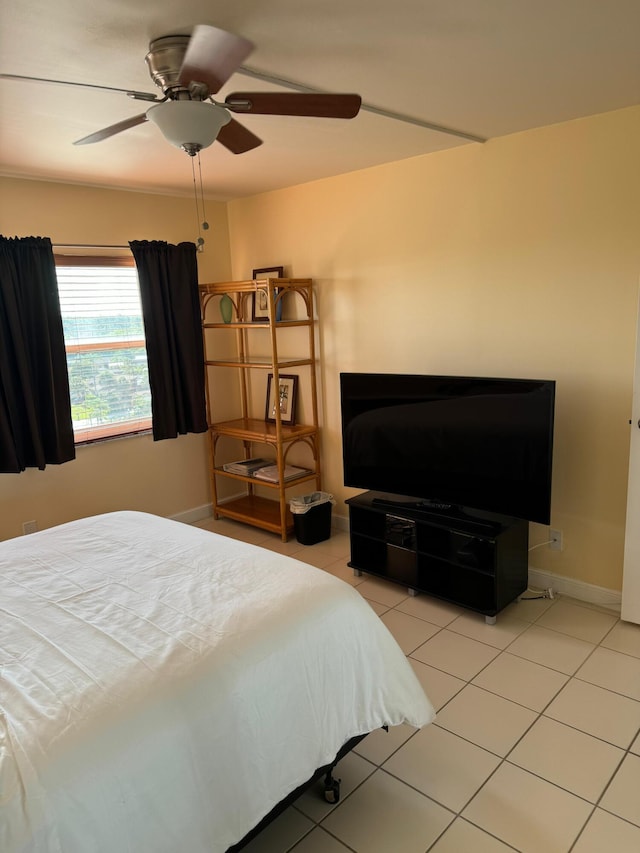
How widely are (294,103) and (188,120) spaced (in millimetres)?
316

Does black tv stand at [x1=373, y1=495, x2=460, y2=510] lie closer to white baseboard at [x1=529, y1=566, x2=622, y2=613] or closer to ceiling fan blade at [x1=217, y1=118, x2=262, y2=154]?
white baseboard at [x1=529, y1=566, x2=622, y2=613]

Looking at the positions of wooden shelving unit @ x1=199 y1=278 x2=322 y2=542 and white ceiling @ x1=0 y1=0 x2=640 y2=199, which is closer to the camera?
white ceiling @ x1=0 y1=0 x2=640 y2=199

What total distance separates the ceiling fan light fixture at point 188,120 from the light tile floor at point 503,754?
84.8 inches

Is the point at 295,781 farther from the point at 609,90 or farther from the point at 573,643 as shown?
the point at 609,90

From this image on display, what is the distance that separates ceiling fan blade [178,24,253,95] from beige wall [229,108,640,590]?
1896mm

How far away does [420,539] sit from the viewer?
335 cm

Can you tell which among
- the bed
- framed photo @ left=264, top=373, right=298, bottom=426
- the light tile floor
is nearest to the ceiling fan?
the bed

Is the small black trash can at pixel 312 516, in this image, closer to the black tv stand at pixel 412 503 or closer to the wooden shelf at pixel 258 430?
the wooden shelf at pixel 258 430

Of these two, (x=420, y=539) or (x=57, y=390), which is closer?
(x=420, y=539)

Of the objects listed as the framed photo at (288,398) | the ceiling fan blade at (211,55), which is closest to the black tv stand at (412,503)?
the framed photo at (288,398)

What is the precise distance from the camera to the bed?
1.30 metres

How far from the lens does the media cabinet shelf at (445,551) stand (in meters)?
3.08

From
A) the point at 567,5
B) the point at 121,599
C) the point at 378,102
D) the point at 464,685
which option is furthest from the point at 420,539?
the point at 567,5

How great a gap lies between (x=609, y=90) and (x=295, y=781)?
2.75 m
